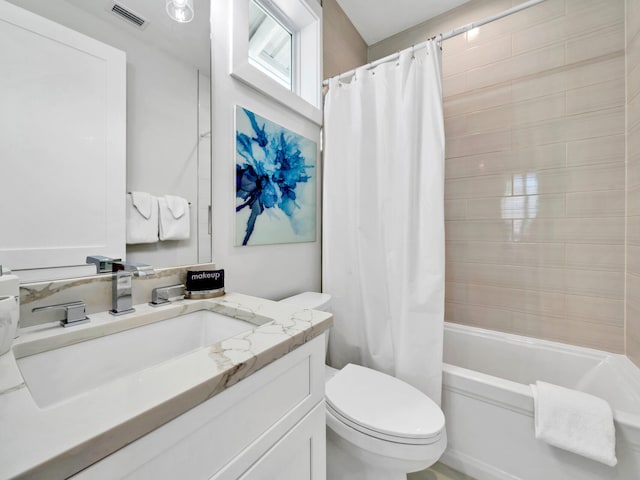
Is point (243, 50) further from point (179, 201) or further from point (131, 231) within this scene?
point (131, 231)

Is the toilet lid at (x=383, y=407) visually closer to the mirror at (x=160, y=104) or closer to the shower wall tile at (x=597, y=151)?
the mirror at (x=160, y=104)

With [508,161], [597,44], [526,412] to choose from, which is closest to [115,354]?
[526,412]

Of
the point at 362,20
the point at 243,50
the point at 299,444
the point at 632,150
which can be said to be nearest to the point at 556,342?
the point at 632,150

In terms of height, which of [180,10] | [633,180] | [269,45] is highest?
[269,45]

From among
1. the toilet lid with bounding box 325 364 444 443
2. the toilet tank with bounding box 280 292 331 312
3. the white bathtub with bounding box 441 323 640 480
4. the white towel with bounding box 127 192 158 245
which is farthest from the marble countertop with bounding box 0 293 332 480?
the white bathtub with bounding box 441 323 640 480

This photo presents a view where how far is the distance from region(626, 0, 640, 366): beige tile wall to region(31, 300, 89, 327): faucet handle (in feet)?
7.24

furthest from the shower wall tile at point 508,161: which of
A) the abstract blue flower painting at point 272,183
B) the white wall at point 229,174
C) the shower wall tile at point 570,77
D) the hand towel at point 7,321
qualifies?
the hand towel at point 7,321

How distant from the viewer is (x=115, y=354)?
27.3 inches

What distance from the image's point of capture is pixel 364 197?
1.57m

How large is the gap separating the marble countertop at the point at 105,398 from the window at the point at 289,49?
1.20m

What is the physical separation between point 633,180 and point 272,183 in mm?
1817

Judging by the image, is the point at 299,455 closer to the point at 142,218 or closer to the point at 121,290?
the point at 121,290

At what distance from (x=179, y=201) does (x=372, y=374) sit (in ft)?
3.67

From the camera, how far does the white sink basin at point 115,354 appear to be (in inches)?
22.5
